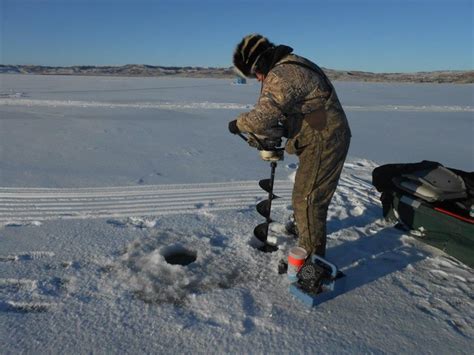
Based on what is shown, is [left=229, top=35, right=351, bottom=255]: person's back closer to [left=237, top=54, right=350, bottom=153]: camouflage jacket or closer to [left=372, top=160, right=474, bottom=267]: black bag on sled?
[left=237, top=54, right=350, bottom=153]: camouflage jacket

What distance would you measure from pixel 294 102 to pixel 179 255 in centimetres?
165

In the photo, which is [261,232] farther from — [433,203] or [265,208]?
[433,203]

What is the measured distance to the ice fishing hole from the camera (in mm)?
3256

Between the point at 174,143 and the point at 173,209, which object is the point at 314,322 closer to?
the point at 173,209

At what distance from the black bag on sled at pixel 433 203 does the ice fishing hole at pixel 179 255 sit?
6.67ft

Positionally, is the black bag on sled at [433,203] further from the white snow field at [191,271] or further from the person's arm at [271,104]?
the person's arm at [271,104]

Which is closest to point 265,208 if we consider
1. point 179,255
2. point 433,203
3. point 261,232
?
point 261,232

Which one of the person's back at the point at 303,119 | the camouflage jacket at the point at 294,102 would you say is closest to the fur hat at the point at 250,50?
the person's back at the point at 303,119

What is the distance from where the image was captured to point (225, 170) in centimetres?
616

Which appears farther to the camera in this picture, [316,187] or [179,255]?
[179,255]

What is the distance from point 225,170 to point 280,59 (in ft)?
11.9

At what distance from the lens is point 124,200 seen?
450 cm

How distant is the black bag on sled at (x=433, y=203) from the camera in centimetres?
323

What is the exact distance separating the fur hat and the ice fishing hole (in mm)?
1589
